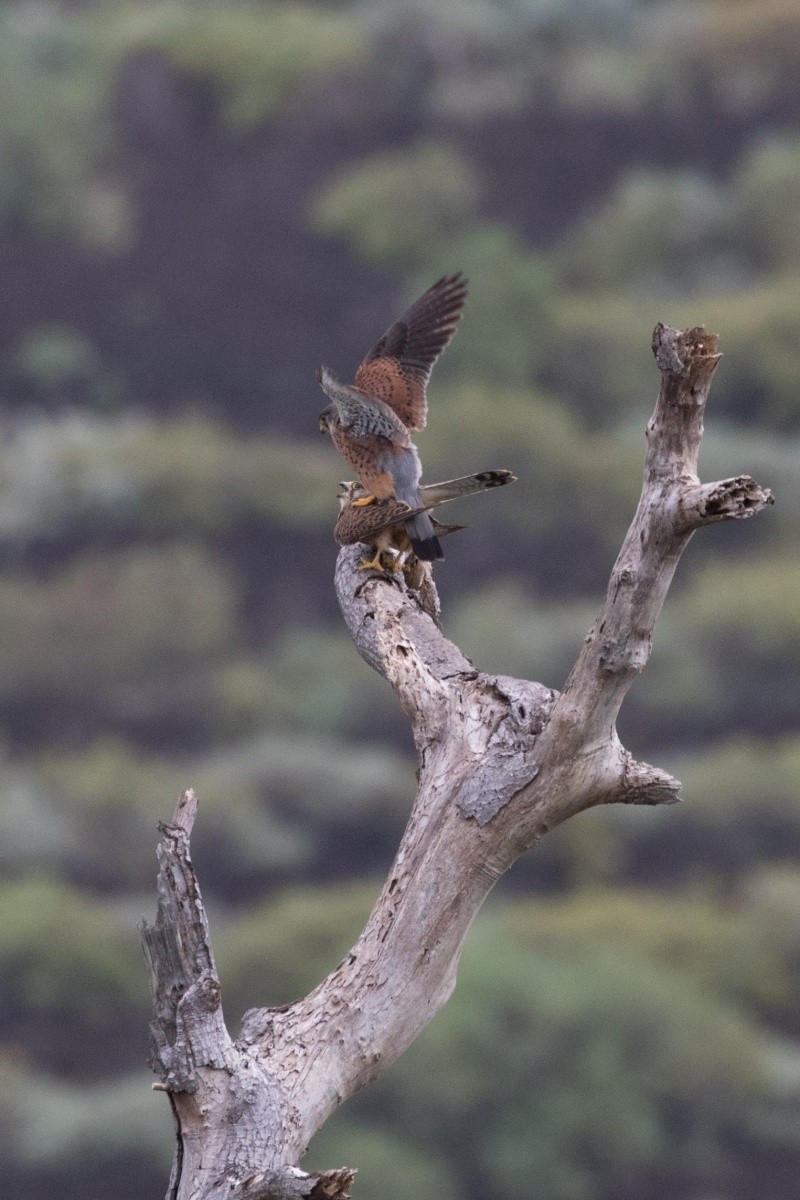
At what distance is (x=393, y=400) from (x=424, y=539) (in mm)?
1307

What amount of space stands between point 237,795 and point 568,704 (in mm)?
18224

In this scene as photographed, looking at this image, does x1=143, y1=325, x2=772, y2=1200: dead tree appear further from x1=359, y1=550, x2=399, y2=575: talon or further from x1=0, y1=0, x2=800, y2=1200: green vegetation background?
x1=0, y1=0, x2=800, y2=1200: green vegetation background

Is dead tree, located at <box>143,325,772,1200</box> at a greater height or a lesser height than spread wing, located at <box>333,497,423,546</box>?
lesser

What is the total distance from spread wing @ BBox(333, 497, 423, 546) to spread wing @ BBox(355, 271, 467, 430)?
3.09 feet

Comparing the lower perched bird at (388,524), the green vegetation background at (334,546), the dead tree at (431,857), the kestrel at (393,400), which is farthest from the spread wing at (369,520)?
the green vegetation background at (334,546)

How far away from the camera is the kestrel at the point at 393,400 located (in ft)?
23.5

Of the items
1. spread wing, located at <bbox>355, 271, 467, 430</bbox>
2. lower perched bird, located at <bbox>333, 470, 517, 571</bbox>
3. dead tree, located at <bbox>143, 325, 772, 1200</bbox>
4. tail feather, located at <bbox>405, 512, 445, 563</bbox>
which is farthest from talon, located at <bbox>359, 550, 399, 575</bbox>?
spread wing, located at <bbox>355, 271, 467, 430</bbox>

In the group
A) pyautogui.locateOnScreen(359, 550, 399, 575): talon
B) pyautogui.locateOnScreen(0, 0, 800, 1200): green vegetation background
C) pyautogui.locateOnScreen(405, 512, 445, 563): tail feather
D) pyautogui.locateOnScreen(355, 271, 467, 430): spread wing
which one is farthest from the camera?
pyautogui.locateOnScreen(0, 0, 800, 1200): green vegetation background

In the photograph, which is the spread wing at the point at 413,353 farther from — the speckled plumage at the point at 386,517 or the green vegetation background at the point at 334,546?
the green vegetation background at the point at 334,546

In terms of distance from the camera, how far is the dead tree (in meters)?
4.58

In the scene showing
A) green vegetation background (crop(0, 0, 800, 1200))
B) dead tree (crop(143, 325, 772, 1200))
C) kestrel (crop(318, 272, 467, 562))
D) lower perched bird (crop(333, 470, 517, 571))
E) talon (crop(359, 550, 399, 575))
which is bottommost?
dead tree (crop(143, 325, 772, 1200))

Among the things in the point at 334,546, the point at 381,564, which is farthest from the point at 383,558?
the point at 334,546

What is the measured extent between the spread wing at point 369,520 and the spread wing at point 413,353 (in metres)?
0.94

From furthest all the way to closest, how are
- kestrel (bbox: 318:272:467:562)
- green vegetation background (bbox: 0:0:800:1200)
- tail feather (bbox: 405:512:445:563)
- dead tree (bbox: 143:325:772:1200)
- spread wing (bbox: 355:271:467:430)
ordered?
green vegetation background (bbox: 0:0:800:1200) < spread wing (bbox: 355:271:467:430) < kestrel (bbox: 318:272:467:562) < tail feather (bbox: 405:512:445:563) < dead tree (bbox: 143:325:772:1200)
